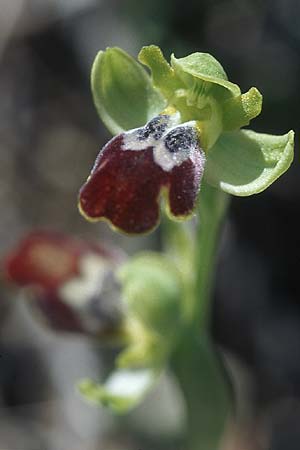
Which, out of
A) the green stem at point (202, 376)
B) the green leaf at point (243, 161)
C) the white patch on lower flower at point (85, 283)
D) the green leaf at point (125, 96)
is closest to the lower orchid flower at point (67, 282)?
the white patch on lower flower at point (85, 283)

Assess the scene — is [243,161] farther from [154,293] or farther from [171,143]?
[154,293]

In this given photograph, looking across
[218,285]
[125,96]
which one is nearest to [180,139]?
[125,96]

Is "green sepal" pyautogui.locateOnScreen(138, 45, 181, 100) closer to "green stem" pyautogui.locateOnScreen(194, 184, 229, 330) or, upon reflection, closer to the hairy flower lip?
the hairy flower lip

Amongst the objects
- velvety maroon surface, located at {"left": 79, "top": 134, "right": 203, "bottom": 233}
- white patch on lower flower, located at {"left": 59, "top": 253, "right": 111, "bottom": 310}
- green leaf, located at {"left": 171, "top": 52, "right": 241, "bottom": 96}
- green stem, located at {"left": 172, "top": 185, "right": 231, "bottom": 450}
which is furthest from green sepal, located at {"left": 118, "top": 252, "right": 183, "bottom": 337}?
green leaf, located at {"left": 171, "top": 52, "right": 241, "bottom": 96}

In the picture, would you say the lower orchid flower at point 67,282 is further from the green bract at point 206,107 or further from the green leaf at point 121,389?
the green bract at point 206,107

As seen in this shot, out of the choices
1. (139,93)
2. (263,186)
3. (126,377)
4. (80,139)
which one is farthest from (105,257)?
(80,139)

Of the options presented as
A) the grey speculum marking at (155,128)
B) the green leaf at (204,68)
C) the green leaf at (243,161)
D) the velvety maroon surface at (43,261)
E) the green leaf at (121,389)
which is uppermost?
the velvety maroon surface at (43,261)
